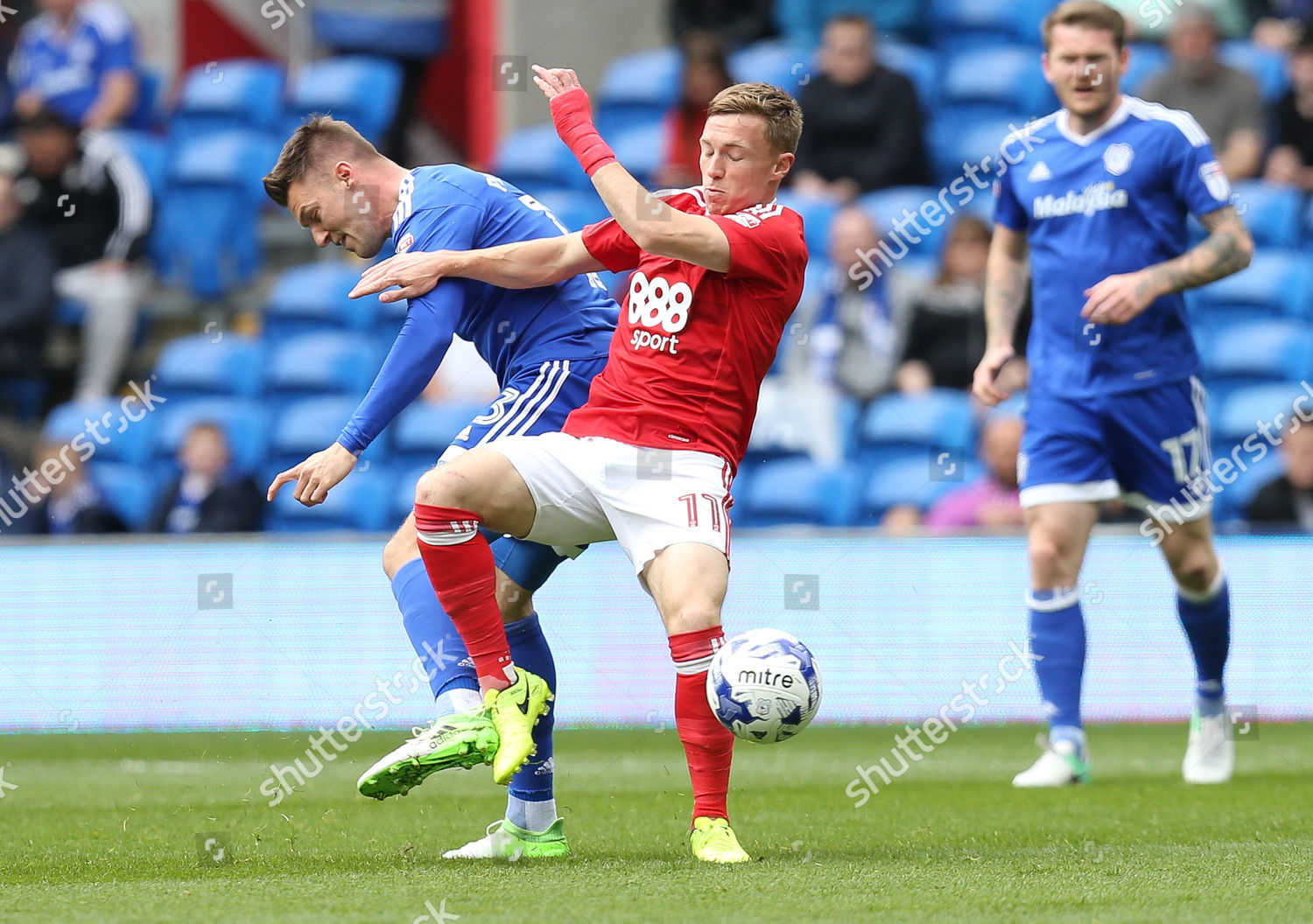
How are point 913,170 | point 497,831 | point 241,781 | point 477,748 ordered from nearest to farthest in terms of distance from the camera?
point 477,748 → point 497,831 → point 241,781 → point 913,170

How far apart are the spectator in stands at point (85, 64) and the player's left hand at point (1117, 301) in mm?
7849

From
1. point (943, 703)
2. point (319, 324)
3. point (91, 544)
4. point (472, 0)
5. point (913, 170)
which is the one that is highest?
point (472, 0)

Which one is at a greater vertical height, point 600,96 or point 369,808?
point 600,96

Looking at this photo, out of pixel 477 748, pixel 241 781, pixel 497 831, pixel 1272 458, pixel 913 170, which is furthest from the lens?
pixel 913 170

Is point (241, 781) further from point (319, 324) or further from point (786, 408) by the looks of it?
point (319, 324)

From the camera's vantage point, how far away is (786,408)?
31.4 ft

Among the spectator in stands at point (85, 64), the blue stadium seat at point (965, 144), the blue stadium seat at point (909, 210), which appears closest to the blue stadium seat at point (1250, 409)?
the blue stadium seat at point (909, 210)

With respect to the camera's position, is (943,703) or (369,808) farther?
(943,703)

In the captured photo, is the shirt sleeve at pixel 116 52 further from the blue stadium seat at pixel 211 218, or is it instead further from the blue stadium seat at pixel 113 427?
the blue stadium seat at pixel 113 427

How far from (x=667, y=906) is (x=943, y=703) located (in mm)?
4866

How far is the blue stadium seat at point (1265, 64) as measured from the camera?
10.7 m

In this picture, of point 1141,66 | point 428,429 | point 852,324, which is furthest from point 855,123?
point 428,429

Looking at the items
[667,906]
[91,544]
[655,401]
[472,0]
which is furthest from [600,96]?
[667,906]

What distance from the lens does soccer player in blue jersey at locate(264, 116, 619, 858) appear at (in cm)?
447
